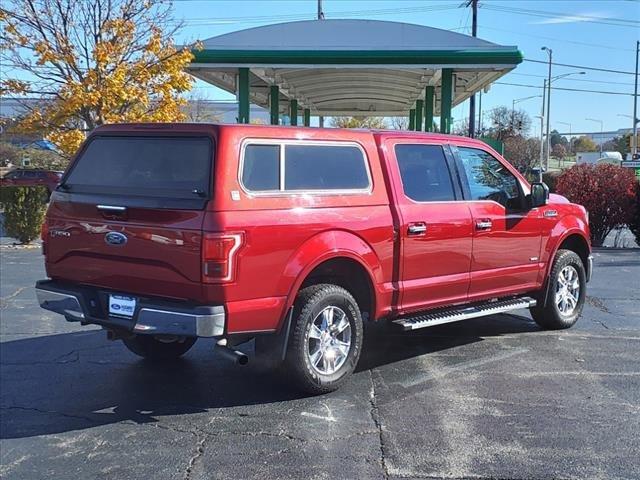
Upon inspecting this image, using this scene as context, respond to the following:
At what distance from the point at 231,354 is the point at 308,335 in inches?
24.6

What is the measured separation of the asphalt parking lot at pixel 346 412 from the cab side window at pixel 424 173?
60.6 inches

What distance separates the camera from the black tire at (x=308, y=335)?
4980mm

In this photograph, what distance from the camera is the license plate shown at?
4723 mm

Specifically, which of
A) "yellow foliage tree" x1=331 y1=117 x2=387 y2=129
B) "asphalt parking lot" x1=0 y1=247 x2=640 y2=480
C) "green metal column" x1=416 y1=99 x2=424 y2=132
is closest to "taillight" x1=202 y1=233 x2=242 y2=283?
"asphalt parking lot" x1=0 y1=247 x2=640 y2=480

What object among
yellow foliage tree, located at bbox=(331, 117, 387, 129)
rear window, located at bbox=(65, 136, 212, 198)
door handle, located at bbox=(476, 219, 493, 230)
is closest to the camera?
rear window, located at bbox=(65, 136, 212, 198)

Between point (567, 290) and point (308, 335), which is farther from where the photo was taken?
point (567, 290)

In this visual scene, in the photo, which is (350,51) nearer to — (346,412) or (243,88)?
(243,88)

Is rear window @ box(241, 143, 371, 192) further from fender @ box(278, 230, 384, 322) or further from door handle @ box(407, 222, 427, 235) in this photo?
door handle @ box(407, 222, 427, 235)

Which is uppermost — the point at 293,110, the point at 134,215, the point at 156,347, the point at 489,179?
the point at 293,110

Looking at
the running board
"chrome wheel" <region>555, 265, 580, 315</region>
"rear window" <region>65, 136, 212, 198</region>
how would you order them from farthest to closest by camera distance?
"chrome wheel" <region>555, 265, 580, 315</region>
the running board
"rear window" <region>65, 136, 212, 198</region>

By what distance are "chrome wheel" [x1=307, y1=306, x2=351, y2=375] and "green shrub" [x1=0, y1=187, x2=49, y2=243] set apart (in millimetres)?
11077

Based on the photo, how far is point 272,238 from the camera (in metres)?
4.70

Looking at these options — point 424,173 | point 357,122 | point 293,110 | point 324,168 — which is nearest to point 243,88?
point 293,110

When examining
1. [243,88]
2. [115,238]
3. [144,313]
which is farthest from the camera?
[243,88]
